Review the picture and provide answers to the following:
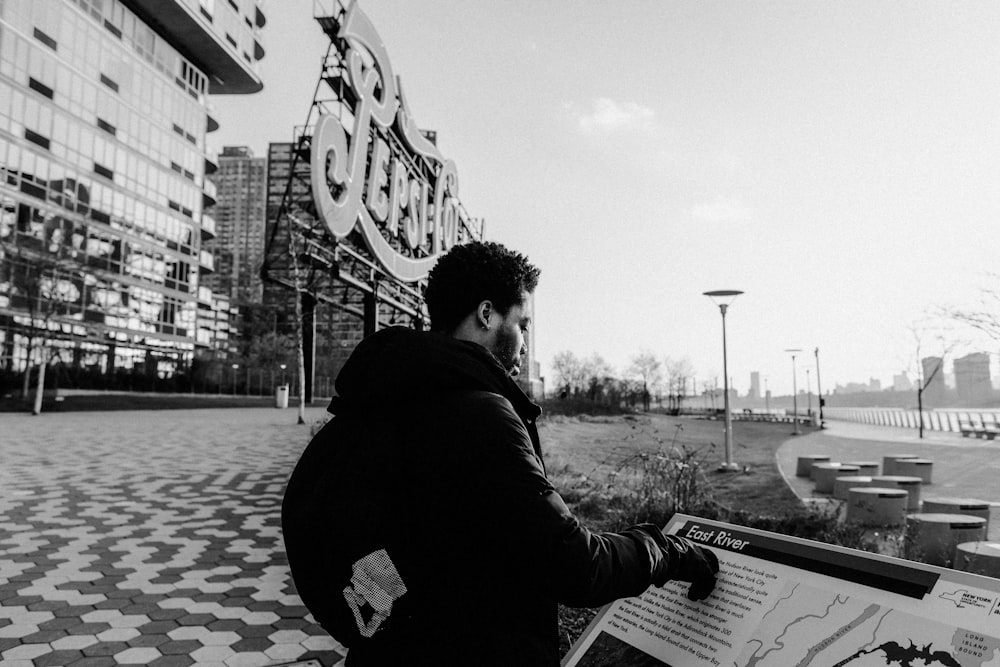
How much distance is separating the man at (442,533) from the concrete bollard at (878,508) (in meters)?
8.41

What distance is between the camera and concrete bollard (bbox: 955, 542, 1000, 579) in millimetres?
3936

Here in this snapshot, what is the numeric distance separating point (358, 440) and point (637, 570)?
27.9 inches

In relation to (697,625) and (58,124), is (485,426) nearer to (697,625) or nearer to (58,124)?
(697,625)

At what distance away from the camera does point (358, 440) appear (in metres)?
1.44

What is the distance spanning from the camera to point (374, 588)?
53.4 inches

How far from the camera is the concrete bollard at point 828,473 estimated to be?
467 inches

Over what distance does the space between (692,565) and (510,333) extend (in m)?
0.79

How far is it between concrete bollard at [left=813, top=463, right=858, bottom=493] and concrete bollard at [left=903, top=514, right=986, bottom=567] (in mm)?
6305

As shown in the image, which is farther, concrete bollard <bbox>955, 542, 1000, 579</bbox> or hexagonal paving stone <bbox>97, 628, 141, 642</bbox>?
hexagonal paving stone <bbox>97, 628, 141, 642</bbox>

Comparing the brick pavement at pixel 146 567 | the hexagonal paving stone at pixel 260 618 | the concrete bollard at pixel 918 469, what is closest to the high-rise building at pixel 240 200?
the brick pavement at pixel 146 567

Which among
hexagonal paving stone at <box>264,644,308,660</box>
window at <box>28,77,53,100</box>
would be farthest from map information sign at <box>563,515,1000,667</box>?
window at <box>28,77,53,100</box>

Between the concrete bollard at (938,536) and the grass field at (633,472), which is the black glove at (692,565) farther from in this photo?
the concrete bollard at (938,536)

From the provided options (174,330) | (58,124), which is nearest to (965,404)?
(174,330)

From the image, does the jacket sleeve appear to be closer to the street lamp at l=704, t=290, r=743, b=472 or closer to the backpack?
the backpack
